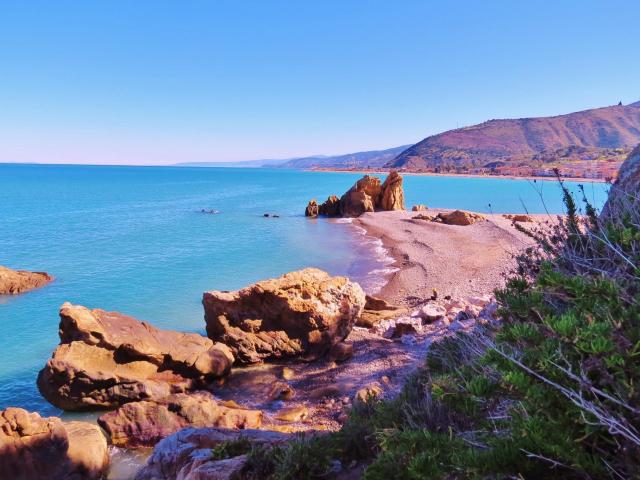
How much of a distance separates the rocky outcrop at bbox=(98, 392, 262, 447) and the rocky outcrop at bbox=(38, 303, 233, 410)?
1.22 m

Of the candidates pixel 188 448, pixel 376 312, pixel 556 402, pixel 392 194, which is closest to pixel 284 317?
pixel 376 312

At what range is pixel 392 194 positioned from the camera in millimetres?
55250

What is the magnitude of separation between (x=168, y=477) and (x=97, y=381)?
647 centimetres

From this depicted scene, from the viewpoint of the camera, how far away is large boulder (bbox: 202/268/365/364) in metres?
13.5

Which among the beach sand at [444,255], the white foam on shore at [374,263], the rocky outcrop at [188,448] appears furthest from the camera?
the white foam on shore at [374,263]

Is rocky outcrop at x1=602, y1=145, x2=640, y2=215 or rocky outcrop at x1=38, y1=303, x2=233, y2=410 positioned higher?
rocky outcrop at x1=602, y1=145, x2=640, y2=215

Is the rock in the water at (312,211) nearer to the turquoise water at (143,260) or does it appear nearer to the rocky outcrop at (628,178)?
the turquoise water at (143,260)

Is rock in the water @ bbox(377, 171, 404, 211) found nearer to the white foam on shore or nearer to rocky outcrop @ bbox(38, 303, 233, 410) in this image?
the white foam on shore

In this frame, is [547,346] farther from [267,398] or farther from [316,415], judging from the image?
[267,398]

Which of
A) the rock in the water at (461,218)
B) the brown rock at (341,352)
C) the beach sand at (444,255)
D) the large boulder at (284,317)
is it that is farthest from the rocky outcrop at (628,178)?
the rock in the water at (461,218)

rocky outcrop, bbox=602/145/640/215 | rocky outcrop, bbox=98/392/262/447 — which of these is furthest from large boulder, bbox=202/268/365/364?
rocky outcrop, bbox=602/145/640/215

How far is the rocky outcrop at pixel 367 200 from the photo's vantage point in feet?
180

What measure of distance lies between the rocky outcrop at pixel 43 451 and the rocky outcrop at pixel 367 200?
47277 millimetres

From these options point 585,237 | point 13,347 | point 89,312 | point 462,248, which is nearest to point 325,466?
point 585,237
